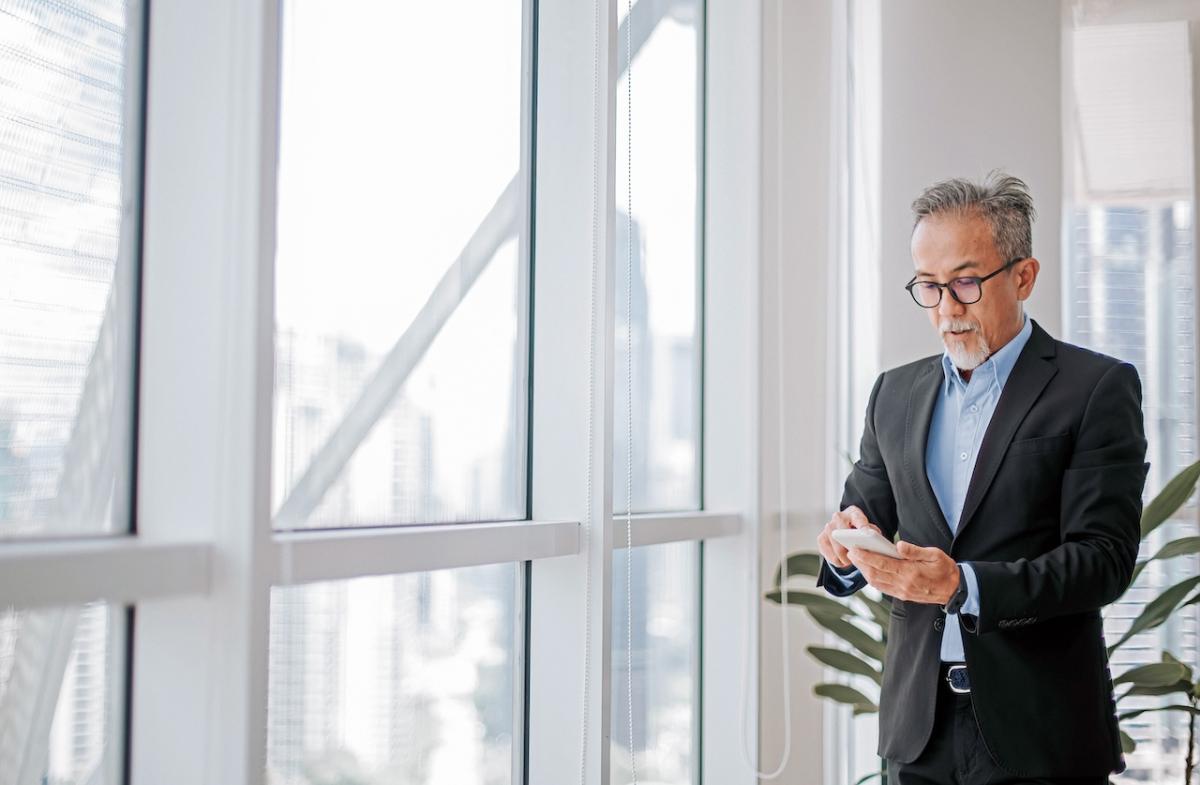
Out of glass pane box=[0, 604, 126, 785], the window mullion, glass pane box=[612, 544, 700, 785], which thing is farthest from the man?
glass pane box=[0, 604, 126, 785]

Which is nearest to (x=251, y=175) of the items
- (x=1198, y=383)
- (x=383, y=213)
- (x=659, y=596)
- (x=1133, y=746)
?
(x=383, y=213)

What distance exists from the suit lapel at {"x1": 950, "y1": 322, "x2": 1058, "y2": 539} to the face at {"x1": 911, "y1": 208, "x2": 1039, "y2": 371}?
0.06m

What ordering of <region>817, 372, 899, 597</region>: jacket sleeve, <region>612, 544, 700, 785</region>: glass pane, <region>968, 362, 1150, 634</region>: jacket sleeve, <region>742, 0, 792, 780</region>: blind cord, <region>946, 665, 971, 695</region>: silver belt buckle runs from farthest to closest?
<region>742, 0, 792, 780</region>: blind cord
<region>612, 544, 700, 785</region>: glass pane
<region>817, 372, 899, 597</region>: jacket sleeve
<region>946, 665, 971, 695</region>: silver belt buckle
<region>968, 362, 1150, 634</region>: jacket sleeve

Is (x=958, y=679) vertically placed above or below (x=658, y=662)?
above

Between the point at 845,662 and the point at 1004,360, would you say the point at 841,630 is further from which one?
the point at 1004,360

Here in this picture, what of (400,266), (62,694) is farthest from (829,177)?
(62,694)

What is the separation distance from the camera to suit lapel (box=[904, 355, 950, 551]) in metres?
1.81

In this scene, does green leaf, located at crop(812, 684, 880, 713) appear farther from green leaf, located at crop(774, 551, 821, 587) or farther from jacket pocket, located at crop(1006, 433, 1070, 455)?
jacket pocket, located at crop(1006, 433, 1070, 455)

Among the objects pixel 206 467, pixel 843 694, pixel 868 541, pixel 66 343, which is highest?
pixel 66 343

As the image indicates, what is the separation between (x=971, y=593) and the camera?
5.32 ft

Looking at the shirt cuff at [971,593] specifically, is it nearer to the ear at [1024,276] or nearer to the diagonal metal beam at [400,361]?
the ear at [1024,276]

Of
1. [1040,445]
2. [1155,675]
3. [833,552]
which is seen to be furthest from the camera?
[1155,675]

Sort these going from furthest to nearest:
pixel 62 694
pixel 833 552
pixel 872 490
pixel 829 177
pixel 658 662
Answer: pixel 829 177 → pixel 658 662 → pixel 872 490 → pixel 833 552 → pixel 62 694

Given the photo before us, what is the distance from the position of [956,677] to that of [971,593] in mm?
191
